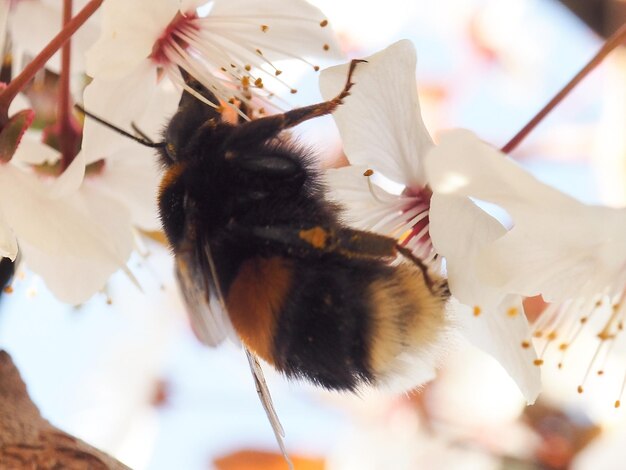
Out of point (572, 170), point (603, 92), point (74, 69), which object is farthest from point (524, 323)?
point (603, 92)

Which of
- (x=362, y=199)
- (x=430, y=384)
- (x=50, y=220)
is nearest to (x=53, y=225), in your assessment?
(x=50, y=220)

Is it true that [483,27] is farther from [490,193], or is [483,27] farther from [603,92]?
[490,193]

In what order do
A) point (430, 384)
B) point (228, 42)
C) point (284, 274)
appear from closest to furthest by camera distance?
point (284, 274) < point (228, 42) < point (430, 384)

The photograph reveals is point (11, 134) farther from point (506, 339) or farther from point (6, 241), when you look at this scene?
point (506, 339)

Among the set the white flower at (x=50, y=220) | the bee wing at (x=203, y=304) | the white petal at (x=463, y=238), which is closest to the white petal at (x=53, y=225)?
the white flower at (x=50, y=220)

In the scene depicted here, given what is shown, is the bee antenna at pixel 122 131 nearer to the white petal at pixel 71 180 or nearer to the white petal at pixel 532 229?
the white petal at pixel 71 180

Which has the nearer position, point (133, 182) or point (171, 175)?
point (171, 175)

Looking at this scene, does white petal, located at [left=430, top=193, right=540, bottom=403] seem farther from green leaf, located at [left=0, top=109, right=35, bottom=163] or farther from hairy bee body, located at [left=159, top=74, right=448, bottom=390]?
green leaf, located at [left=0, top=109, right=35, bottom=163]
